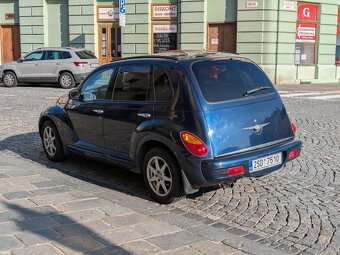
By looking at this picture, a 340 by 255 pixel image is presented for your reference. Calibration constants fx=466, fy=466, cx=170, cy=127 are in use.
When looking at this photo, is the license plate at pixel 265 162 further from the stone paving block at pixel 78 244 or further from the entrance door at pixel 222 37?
the entrance door at pixel 222 37

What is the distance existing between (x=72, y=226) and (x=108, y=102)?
76.5 inches

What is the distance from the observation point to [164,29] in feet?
70.8

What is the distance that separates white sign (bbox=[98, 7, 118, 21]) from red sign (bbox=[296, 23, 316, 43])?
8499 mm

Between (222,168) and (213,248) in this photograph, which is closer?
(213,248)

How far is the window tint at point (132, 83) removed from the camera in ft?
18.0

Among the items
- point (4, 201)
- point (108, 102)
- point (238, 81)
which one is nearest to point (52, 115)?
point (108, 102)

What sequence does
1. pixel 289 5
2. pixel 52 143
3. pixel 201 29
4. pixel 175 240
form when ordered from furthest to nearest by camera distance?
pixel 201 29
pixel 289 5
pixel 52 143
pixel 175 240

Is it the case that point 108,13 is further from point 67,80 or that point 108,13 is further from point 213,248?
point 213,248

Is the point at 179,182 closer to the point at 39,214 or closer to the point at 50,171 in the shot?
the point at 39,214

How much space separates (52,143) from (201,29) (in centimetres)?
1483

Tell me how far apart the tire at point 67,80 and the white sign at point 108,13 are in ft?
16.4

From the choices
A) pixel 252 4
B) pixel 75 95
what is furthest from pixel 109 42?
pixel 75 95

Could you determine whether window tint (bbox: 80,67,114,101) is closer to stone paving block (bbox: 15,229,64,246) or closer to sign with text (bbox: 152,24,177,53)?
stone paving block (bbox: 15,229,64,246)

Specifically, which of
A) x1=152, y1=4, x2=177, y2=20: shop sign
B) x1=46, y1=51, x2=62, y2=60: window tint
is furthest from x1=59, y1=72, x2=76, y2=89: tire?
x1=152, y1=4, x2=177, y2=20: shop sign
